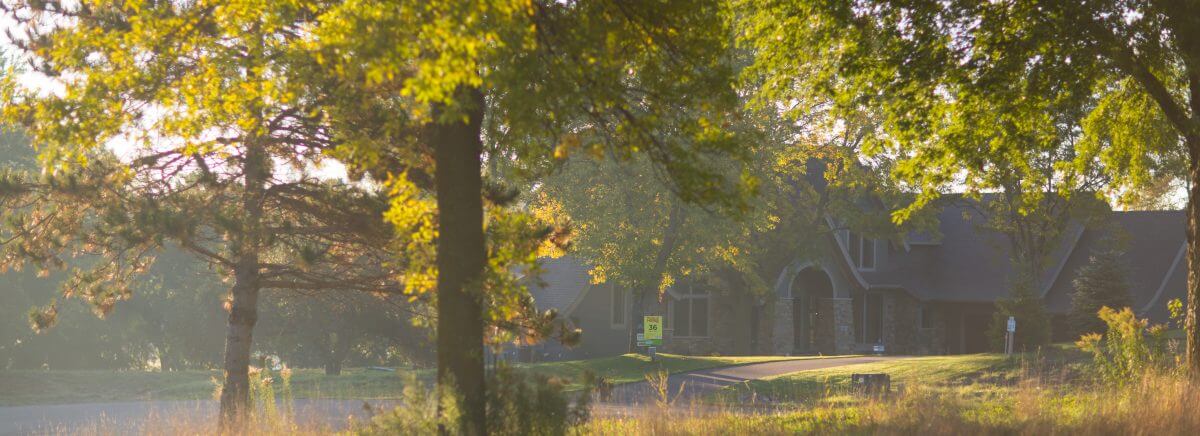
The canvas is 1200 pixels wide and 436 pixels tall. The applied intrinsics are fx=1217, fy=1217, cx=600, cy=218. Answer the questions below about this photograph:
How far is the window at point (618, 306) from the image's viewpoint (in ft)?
141

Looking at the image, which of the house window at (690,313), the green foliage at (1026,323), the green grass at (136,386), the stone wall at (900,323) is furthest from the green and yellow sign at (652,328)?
the stone wall at (900,323)

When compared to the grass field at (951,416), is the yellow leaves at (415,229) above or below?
above

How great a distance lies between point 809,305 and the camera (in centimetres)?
4447

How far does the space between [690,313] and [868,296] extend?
25.5 feet

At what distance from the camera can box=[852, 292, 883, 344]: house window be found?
45375 millimetres

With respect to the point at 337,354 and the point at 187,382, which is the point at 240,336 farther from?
the point at 337,354

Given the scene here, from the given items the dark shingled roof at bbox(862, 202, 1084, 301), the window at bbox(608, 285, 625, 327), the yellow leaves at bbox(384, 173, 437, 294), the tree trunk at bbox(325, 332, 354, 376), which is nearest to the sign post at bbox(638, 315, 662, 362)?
the tree trunk at bbox(325, 332, 354, 376)

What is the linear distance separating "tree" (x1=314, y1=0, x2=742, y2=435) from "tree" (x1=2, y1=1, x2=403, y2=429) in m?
1.10

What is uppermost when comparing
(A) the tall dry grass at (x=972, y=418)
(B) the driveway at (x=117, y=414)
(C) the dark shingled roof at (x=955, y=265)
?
(C) the dark shingled roof at (x=955, y=265)

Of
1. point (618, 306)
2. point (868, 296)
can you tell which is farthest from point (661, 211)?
point (868, 296)

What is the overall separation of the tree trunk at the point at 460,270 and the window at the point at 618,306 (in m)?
33.5

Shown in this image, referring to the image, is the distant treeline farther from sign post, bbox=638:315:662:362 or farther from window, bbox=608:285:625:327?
window, bbox=608:285:625:327

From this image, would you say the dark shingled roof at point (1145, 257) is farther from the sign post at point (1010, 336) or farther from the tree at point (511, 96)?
the tree at point (511, 96)

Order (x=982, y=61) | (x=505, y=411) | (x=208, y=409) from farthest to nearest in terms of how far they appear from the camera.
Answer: (x=208, y=409)
(x=982, y=61)
(x=505, y=411)
